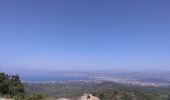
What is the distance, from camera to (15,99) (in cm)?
2650

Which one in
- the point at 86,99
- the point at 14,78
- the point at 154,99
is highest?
the point at 14,78

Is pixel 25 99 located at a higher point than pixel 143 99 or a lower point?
higher

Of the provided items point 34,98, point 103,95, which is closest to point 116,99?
point 103,95

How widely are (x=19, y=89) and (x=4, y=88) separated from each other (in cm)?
357

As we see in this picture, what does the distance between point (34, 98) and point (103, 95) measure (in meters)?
118

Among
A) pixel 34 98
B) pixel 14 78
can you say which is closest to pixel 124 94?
pixel 14 78

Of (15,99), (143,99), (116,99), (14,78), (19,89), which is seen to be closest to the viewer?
(15,99)

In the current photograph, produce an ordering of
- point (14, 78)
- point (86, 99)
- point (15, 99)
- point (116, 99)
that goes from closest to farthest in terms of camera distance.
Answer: point (15, 99)
point (86, 99)
point (14, 78)
point (116, 99)

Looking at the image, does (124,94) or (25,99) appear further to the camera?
(124,94)

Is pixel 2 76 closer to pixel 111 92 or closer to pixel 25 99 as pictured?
pixel 25 99

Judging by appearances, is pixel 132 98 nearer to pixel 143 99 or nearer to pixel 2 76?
pixel 143 99

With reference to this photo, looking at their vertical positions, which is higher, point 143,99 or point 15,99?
point 15,99

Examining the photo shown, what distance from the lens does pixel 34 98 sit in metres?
29.5

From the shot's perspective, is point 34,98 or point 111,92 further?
point 111,92
